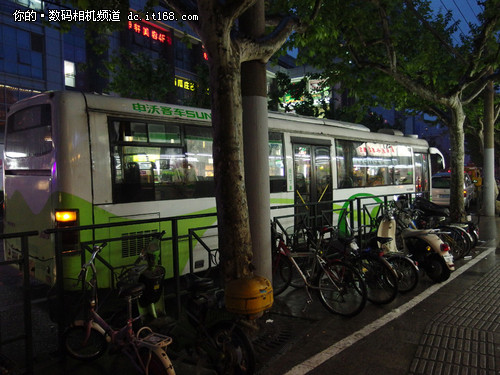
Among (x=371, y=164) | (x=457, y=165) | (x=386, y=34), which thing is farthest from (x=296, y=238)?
(x=457, y=165)

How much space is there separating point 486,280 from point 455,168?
596 centimetres

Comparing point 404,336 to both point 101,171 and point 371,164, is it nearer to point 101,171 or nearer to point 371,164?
point 101,171

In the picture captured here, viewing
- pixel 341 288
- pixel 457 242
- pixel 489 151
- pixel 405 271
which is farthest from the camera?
pixel 489 151

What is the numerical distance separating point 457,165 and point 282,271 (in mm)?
8196

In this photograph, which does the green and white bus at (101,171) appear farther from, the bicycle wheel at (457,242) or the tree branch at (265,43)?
the bicycle wheel at (457,242)

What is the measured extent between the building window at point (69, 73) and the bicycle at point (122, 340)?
29838 millimetres

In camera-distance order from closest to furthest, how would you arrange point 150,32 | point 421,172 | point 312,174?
point 312,174 < point 421,172 < point 150,32

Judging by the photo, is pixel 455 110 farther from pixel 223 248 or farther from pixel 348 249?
pixel 223 248

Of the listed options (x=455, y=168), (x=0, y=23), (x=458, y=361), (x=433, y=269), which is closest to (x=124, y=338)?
(x=458, y=361)

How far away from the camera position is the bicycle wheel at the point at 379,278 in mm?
5486

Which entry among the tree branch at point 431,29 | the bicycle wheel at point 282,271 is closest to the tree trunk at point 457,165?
the tree branch at point 431,29

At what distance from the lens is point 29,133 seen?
6145 mm

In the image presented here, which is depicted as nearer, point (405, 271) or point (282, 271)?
point (405, 271)

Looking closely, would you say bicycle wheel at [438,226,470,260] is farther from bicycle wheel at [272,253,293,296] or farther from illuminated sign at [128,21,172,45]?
illuminated sign at [128,21,172,45]
